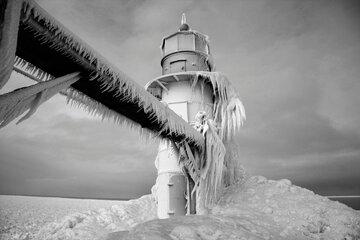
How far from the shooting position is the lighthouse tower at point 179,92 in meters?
14.2

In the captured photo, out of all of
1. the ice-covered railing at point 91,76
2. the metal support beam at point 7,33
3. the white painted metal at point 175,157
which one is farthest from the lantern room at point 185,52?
the metal support beam at point 7,33

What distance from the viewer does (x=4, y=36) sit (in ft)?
9.27

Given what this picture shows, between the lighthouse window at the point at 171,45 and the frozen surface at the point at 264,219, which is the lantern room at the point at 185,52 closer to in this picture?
the lighthouse window at the point at 171,45

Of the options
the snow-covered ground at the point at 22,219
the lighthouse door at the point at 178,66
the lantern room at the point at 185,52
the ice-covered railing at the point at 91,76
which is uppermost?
the lantern room at the point at 185,52

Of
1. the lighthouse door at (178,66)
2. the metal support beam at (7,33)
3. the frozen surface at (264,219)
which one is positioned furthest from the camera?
the lighthouse door at (178,66)

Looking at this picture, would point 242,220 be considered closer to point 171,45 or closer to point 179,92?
point 179,92

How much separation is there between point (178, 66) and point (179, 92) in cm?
215

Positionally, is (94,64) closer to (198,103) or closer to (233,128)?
(233,128)

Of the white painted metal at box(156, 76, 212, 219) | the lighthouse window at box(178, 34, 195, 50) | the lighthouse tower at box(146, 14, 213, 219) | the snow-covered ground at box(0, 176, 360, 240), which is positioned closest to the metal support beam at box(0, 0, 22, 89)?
the snow-covered ground at box(0, 176, 360, 240)

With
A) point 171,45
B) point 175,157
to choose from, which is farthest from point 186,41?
point 175,157

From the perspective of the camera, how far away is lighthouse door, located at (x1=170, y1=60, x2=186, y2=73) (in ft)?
57.3

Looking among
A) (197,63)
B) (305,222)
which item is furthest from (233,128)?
(197,63)

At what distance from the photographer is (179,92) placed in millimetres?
16359

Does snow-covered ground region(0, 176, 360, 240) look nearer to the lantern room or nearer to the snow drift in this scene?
the snow drift
